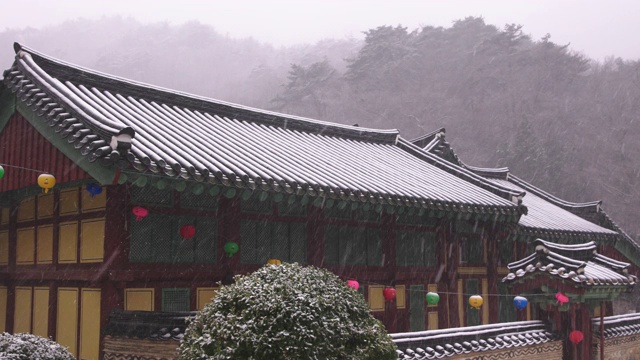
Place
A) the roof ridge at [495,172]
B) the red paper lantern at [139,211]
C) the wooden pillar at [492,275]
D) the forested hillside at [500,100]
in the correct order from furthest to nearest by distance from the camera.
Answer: the forested hillside at [500,100]
the roof ridge at [495,172]
the wooden pillar at [492,275]
the red paper lantern at [139,211]

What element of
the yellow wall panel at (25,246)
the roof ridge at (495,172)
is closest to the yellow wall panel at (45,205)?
the yellow wall panel at (25,246)

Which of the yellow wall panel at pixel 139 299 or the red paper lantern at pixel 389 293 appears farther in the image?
the red paper lantern at pixel 389 293

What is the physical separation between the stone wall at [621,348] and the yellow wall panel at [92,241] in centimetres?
992

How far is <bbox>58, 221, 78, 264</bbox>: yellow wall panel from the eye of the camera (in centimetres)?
1091

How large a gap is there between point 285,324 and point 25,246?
8569 millimetres

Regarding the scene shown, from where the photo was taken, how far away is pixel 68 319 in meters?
10.9

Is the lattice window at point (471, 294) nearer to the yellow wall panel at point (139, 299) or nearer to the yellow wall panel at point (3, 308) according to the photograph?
the yellow wall panel at point (139, 299)

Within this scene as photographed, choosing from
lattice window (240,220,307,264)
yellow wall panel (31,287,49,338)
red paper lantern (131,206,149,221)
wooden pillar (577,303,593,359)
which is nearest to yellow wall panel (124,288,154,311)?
red paper lantern (131,206,149,221)

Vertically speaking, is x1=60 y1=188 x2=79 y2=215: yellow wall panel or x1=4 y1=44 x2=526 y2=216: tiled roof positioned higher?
x1=4 y1=44 x2=526 y2=216: tiled roof

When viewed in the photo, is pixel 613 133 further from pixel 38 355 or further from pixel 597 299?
pixel 38 355

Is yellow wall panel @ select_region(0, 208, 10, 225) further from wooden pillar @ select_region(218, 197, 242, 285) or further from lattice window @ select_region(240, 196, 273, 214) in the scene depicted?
lattice window @ select_region(240, 196, 273, 214)

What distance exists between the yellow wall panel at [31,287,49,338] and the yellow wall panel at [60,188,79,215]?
5.38 ft

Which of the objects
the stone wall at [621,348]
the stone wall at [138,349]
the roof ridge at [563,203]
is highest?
the roof ridge at [563,203]

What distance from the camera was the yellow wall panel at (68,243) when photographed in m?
10.9
